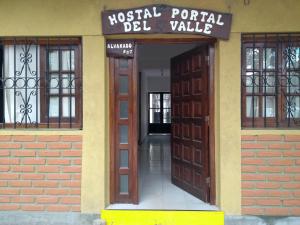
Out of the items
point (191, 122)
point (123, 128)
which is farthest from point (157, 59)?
point (123, 128)

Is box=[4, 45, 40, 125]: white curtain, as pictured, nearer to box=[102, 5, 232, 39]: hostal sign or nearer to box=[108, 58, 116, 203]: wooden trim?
box=[108, 58, 116, 203]: wooden trim

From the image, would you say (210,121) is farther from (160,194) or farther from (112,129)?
(160,194)

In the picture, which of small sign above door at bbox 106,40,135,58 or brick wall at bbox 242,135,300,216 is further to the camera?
small sign above door at bbox 106,40,135,58

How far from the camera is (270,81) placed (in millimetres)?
5164

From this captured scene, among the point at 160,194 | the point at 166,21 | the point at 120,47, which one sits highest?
the point at 166,21

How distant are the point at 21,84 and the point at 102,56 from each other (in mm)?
1295

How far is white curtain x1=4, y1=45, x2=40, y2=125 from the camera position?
5277 millimetres

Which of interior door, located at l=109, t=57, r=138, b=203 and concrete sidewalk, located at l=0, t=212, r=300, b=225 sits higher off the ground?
interior door, located at l=109, t=57, r=138, b=203

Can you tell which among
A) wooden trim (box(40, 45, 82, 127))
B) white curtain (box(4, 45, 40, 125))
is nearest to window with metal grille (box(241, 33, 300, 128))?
wooden trim (box(40, 45, 82, 127))

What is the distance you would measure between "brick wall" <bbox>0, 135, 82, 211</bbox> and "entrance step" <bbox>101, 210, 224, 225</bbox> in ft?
1.74

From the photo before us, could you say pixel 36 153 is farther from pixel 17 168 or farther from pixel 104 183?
pixel 104 183

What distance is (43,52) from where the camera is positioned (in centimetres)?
528

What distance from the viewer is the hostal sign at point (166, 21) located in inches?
195

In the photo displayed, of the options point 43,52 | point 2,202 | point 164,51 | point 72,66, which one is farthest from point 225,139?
point 164,51
